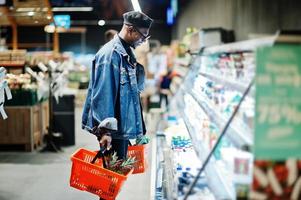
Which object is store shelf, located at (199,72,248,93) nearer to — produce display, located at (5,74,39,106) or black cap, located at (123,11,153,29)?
black cap, located at (123,11,153,29)

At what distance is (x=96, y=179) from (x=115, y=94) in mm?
675

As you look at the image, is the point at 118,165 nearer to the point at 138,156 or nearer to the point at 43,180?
the point at 138,156

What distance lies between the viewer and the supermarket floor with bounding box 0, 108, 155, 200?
531cm

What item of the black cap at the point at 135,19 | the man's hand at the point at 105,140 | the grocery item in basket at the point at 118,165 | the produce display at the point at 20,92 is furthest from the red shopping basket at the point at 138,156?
the produce display at the point at 20,92

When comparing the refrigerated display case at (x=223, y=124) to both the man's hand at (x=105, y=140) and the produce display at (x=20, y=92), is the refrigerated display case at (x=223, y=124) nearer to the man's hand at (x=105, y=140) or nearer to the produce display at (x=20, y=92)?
the man's hand at (x=105, y=140)

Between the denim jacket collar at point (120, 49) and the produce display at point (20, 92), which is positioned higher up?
the denim jacket collar at point (120, 49)

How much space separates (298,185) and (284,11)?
152 centimetres

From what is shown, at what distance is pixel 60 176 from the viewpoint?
621 cm

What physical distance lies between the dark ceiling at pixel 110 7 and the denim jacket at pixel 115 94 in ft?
13.8

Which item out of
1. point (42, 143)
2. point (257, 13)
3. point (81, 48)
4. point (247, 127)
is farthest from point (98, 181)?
point (81, 48)

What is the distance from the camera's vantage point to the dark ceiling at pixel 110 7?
11.7 meters

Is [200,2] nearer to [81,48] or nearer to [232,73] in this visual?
[232,73]

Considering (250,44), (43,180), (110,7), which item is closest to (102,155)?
(250,44)

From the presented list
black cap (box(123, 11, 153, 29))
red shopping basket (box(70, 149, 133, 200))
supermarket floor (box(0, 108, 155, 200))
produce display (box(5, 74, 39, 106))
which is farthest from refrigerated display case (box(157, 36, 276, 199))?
produce display (box(5, 74, 39, 106))
